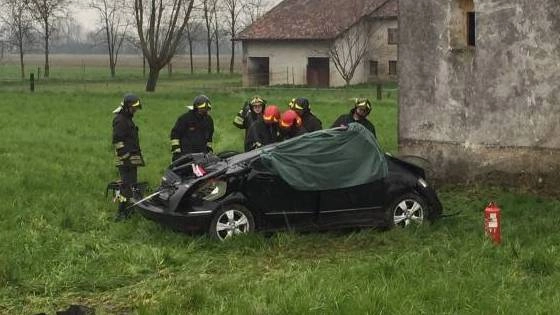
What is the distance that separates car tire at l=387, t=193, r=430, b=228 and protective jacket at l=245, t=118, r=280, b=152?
6.75 feet

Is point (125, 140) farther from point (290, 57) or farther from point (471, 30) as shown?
point (290, 57)

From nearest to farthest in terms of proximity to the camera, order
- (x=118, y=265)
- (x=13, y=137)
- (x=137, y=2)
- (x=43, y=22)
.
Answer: (x=118, y=265) < (x=13, y=137) < (x=137, y=2) < (x=43, y=22)

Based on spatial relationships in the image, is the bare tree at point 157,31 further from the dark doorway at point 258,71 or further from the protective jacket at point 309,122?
the protective jacket at point 309,122

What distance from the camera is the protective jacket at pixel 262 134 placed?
10953mm

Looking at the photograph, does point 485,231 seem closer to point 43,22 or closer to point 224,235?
point 224,235

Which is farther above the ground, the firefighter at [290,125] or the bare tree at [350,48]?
the bare tree at [350,48]

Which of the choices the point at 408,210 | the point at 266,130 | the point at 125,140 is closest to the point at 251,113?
the point at 266,130

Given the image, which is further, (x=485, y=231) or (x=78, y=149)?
(x=78, y=149)

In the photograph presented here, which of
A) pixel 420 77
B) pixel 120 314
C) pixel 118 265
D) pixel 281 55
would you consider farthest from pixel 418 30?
pixel 281 55

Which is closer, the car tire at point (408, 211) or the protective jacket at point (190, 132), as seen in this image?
the car tire at point (408, 211)

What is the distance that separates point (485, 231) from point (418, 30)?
4905 millimetres

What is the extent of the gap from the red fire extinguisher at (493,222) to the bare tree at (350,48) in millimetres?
39435

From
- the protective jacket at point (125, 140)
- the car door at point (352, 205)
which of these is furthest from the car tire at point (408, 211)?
the protective jacket at point (125, 140)

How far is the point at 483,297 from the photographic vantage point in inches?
258
